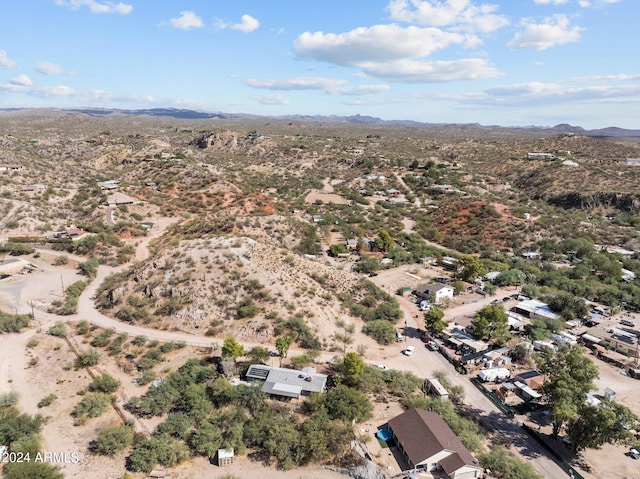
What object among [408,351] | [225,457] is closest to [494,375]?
[408,351]

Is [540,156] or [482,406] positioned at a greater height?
[540,156]

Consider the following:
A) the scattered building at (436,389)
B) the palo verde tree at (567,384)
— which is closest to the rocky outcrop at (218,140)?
the scattered building at (436,389)

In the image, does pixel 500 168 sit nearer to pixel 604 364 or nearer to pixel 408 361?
pixel 604 364

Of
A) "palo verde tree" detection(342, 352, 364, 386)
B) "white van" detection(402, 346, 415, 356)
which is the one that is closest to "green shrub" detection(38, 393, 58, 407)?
"palo verde tree" detection(342, 352, 364, 386)

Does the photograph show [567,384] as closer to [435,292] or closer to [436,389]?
[436,389]

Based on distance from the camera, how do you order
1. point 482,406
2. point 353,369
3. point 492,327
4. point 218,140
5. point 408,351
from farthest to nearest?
point 218,140
point 492,327
point 408,351
point 482,406
point 353,369

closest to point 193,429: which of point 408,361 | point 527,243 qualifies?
point 408,361

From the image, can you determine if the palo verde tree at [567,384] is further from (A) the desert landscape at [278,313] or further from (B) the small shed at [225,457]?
(B) the small shed at [225,457]
